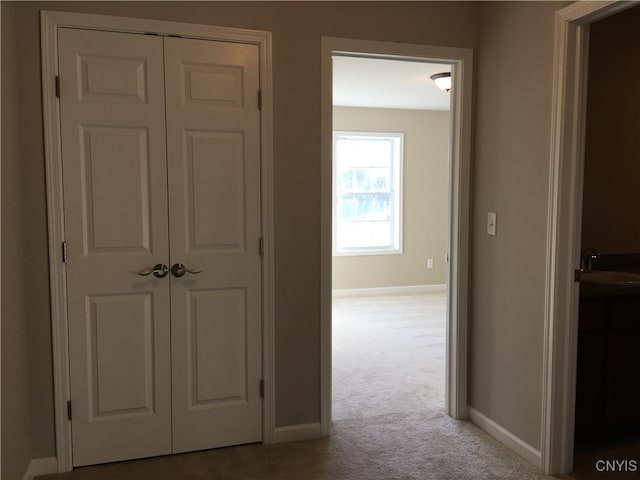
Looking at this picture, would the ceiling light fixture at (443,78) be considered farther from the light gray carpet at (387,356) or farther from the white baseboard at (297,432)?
the white baseboard at (297,432)

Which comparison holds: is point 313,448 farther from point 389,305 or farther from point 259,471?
point 389,305

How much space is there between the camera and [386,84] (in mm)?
5406

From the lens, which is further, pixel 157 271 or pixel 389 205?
pixel 389 205

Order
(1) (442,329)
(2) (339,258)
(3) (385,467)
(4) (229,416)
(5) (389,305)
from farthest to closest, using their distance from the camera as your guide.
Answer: (2) (339,258) < (5) (389,305) < (1) (442,329) < (4) (229,416) < (3) (385,467)

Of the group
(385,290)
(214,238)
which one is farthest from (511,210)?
(385,290)

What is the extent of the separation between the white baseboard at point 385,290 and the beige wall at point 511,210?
388cm

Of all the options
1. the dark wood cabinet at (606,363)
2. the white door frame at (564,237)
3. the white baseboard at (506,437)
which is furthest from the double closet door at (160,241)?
the dark wood cabinet at (606,363)

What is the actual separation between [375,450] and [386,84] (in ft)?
12.1

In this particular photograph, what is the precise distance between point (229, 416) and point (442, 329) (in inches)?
119

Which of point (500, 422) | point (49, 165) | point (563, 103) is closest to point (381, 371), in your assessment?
point (500, 422)

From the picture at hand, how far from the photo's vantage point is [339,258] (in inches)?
275

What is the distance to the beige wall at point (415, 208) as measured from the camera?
7.05m

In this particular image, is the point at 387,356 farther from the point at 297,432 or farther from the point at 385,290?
the point at 385,290

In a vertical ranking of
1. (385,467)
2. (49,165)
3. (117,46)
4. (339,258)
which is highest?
(117,46)
